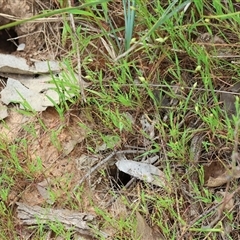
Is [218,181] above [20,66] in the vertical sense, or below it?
below

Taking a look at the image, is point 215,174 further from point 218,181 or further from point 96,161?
point 96,161

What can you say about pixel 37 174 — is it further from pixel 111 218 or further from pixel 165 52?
pixel 165 52

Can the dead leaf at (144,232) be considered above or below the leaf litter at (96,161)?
below

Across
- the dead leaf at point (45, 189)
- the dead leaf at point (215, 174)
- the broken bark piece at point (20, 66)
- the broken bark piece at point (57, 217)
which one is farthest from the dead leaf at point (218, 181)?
the broken bark piece at point (20, 66)

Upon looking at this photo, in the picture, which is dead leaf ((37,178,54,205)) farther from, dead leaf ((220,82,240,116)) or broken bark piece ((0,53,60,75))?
dead leaf ((220,82,240,116))

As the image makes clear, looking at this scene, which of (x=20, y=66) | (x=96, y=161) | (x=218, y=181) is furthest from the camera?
(x=20, y=66)

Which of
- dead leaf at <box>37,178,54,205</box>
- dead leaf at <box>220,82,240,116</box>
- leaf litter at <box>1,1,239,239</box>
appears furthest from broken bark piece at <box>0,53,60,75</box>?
dead leaf at <box>220,82,240,116</box>

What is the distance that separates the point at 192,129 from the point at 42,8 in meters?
0.82

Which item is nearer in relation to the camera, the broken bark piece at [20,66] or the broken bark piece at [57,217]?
the broken bark piece at [57,217]

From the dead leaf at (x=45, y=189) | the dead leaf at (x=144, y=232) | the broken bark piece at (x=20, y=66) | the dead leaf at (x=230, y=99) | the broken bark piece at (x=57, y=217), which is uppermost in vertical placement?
the broken bark piece at (x=20, y=66)

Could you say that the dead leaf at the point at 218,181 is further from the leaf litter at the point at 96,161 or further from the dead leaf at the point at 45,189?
the dead leaf at the point at 45,189

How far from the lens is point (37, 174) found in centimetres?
171

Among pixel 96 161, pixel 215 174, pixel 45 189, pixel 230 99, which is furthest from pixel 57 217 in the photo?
pixel 230 99

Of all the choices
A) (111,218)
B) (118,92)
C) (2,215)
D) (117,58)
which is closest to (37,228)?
(2,215)
